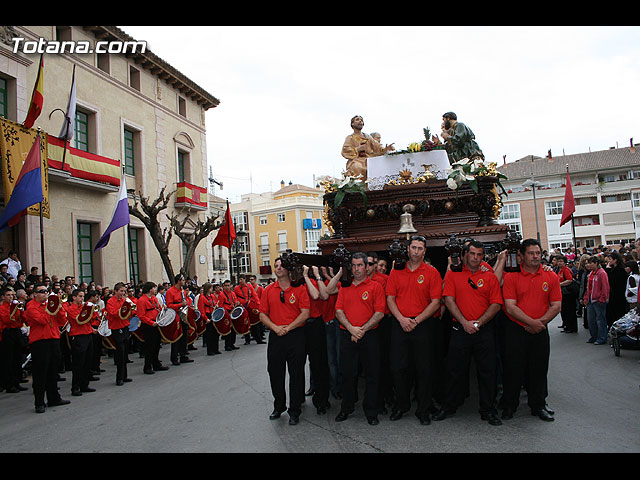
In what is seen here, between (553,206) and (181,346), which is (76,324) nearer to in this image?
(181,346)

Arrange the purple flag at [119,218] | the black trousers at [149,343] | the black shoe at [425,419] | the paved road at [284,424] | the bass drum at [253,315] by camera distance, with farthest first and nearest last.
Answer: the purple flag at [119,218] < the bass drum at [253,315] < the black trousers at [149,343] < the black shoe at [425,419] < the paved road at [284,424]

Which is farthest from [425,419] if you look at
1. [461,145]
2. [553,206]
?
[553,206]

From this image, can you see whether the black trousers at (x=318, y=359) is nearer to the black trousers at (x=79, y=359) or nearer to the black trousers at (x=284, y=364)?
the black trousers at (x=284, y=364)

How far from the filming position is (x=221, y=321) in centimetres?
1310

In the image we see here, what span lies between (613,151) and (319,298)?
5521 cm

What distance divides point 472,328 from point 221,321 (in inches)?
344

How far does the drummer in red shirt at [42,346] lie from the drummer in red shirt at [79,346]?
3.05ft

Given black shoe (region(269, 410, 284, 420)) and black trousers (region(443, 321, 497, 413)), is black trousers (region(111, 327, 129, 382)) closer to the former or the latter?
black shoe (region(269, 410, 284, 420))

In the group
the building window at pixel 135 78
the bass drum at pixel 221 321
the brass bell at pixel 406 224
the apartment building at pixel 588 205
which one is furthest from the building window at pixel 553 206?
the brass bell at pixel 406 224

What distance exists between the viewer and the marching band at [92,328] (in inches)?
305

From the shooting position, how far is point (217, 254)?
1816 inches

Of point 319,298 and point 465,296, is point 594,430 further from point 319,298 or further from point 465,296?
point 319,298

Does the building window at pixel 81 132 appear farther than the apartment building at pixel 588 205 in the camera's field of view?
No

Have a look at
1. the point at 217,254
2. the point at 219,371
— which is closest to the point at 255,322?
the point at 219,371
